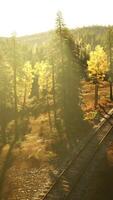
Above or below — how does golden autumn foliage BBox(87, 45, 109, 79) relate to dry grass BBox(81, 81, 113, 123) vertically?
above

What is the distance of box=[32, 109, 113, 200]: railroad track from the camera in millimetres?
27328

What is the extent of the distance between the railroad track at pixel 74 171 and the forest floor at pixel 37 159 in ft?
2.60

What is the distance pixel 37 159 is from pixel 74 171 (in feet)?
17.7

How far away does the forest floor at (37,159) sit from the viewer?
Answer: 29562 mm

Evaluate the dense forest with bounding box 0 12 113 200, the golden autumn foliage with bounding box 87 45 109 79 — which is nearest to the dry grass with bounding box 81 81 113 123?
the dense forest with bounding box 0 12 113 200

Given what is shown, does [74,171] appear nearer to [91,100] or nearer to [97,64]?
[91,100]

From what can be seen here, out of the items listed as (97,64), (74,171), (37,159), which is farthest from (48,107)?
(74,171)

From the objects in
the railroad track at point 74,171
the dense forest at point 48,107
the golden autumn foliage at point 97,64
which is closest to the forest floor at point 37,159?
the dense forest at point 48,107

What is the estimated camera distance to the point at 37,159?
1400 inches

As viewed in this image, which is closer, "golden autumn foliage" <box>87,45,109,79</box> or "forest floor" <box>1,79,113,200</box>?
"forest floor" <box>1,79,113,200</box>

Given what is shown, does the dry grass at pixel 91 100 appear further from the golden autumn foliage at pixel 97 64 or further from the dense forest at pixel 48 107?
the golden autumn foliage at pixel 97 64

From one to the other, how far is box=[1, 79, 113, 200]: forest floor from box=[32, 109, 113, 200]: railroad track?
0.79m

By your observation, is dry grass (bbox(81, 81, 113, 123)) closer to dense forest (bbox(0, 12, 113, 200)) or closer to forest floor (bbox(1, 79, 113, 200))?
forest floor (bbox(1, 79, 113, 200))

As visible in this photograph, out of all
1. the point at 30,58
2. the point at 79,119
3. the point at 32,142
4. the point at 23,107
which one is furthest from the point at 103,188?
the point at 30,58
